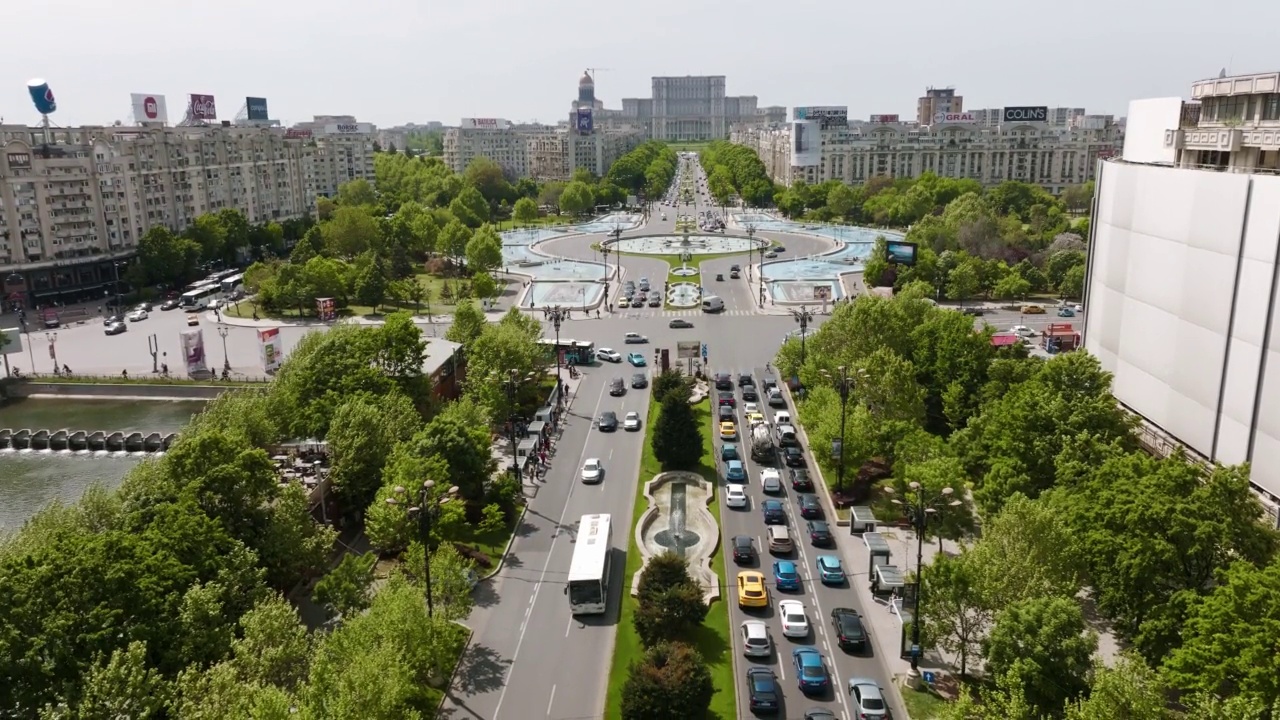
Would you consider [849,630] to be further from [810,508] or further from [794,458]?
[794,458]

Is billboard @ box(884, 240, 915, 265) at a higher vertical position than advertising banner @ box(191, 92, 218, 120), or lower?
lower

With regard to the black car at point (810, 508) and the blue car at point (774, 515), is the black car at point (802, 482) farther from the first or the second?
the blue car at point (774, 515)

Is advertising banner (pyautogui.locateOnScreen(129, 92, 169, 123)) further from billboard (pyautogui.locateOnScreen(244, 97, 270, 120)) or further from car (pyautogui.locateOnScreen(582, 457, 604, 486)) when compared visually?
car (pyautogui.locateOnScreen(582, 457, 604, 486))

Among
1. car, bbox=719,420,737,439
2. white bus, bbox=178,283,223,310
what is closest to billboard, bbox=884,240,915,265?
car, bbox=719,420,737,439

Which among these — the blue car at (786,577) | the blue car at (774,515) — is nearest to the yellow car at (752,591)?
the blue car at (786,577)

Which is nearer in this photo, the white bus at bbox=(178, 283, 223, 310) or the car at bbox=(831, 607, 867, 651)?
the car at bbox=(831, 607, 867, 651)

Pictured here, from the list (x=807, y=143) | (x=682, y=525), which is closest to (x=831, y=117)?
(x=807, y=143)

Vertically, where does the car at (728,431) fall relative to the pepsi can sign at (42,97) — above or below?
below
